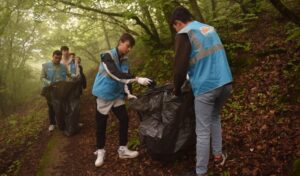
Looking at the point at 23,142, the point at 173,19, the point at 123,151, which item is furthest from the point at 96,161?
the point at 23,142

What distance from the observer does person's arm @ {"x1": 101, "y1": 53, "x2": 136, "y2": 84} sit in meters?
4.49

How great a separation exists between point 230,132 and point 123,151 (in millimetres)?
1769

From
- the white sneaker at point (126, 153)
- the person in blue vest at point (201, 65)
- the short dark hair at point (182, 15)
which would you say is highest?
the short dark hair at point (182, 15)

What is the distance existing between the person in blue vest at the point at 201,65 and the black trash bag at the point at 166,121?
40 cm

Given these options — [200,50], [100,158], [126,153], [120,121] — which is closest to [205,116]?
[200,50]

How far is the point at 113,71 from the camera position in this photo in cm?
450

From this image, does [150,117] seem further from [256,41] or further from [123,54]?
[256,41]

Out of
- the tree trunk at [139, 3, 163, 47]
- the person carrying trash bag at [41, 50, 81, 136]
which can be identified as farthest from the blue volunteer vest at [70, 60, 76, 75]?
the tree trunk at [139, 3, 163, 47]

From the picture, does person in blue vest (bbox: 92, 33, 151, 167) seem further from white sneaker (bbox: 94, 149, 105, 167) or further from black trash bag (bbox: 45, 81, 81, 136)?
black trash bag (bbox: 45, 81, 81, 136)

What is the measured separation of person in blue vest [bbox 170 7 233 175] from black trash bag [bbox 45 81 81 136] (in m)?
3.84

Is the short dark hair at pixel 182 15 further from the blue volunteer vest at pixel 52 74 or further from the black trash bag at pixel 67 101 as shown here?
the blue volunteer vest at pixel 52 74

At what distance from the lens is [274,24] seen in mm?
7328

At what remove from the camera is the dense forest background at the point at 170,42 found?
17.6 feet

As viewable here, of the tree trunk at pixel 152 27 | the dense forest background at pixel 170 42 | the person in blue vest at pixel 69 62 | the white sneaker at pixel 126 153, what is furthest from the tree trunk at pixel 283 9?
the person in blue vest at pixel 69 62
